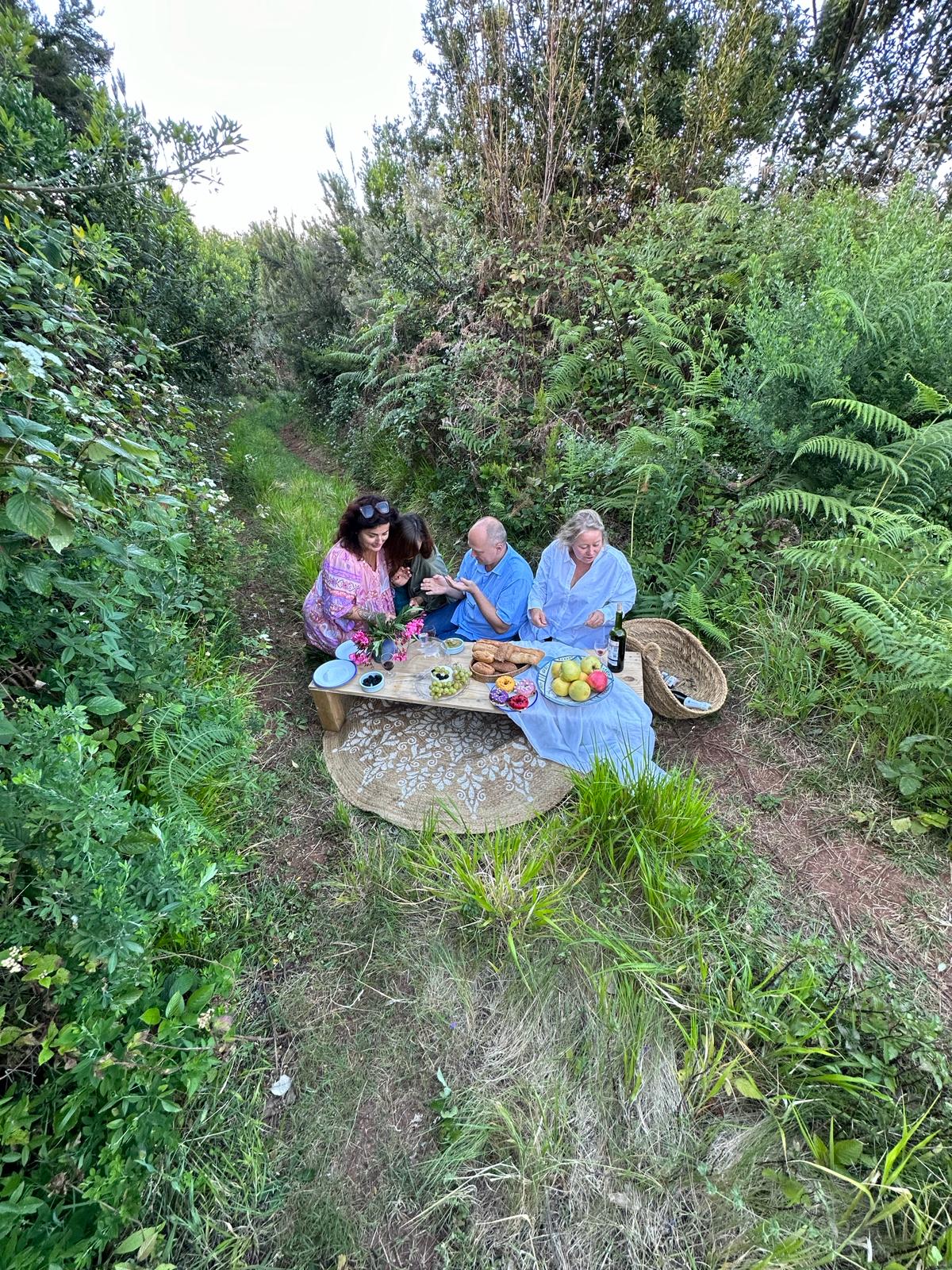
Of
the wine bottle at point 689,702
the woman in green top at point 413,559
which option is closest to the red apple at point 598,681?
the wine bottle at point 689,702

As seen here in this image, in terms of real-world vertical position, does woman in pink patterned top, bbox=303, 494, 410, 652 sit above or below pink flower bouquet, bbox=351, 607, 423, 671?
above

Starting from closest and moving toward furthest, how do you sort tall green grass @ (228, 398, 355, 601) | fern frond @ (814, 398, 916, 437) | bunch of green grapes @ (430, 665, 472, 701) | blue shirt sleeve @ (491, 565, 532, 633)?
fern frond @ (814, 398, 916, 437) → bunch of green grapes @ (430, 665, 472, 701) → blue shirt sleeve @ (491, 565, 532, 633) → tall green grass @ (228, 398, 355, 601)

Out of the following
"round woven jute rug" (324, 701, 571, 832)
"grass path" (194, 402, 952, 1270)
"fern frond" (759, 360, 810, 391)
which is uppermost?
"fern frond" (759, 360, 810, 391)

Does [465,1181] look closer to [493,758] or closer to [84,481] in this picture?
[493,758]

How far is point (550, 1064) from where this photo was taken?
6.31ft

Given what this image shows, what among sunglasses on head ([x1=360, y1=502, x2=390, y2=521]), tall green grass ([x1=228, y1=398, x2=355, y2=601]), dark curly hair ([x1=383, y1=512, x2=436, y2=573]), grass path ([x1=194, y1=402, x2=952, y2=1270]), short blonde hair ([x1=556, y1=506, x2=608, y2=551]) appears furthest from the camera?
tall green grass ([x1=228, y1=398, x2=355, y2=601])

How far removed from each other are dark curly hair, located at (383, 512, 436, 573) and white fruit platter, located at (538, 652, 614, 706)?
1565 mm

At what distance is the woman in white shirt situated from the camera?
3289 mm

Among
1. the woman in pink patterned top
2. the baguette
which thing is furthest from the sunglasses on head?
the baguette

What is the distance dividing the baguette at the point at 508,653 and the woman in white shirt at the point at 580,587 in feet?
1.30

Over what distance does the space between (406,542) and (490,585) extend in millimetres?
751

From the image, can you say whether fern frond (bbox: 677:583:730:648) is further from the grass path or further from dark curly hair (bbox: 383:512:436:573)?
dark curly hair (bbox: 383:512:436:573)

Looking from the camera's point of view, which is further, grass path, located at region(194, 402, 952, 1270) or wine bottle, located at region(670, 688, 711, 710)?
wine bottle, located at region(670, 688, 711, 710)

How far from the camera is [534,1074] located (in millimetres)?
1899
